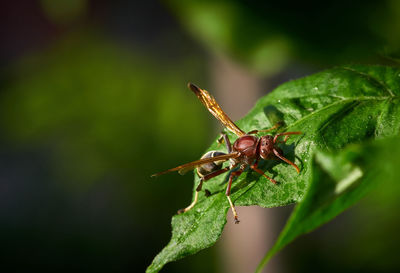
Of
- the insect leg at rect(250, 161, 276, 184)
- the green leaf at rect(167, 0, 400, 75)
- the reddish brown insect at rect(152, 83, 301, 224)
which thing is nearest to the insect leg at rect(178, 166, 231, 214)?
the reddish brown insect at rect(152, 83, 301, 224)

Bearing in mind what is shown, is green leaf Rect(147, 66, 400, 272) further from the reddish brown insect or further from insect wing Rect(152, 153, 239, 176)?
insect wing Rect(152, 153, 239, 176)

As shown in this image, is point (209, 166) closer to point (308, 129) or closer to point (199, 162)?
point (199, 162)

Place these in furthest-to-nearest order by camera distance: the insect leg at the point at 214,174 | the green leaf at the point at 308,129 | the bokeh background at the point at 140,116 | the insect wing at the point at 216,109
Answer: the bokeh background at the point at 140,116 < the insect wing at the point at 216,109 < the insect leg at the point at 214,174 < the green leaf at the point at 308,129

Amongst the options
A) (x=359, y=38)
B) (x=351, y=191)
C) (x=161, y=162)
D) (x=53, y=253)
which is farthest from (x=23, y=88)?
(x=351, y=191)

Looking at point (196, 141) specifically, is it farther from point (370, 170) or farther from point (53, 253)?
point (370, 170)

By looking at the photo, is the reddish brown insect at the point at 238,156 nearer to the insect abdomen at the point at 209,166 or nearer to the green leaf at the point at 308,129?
the insect abdomen at the point at 209,166

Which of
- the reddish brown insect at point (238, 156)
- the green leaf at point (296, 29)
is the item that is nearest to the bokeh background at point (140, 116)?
the green leaf at point (296, 29)

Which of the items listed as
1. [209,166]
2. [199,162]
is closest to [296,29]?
[209,166]
